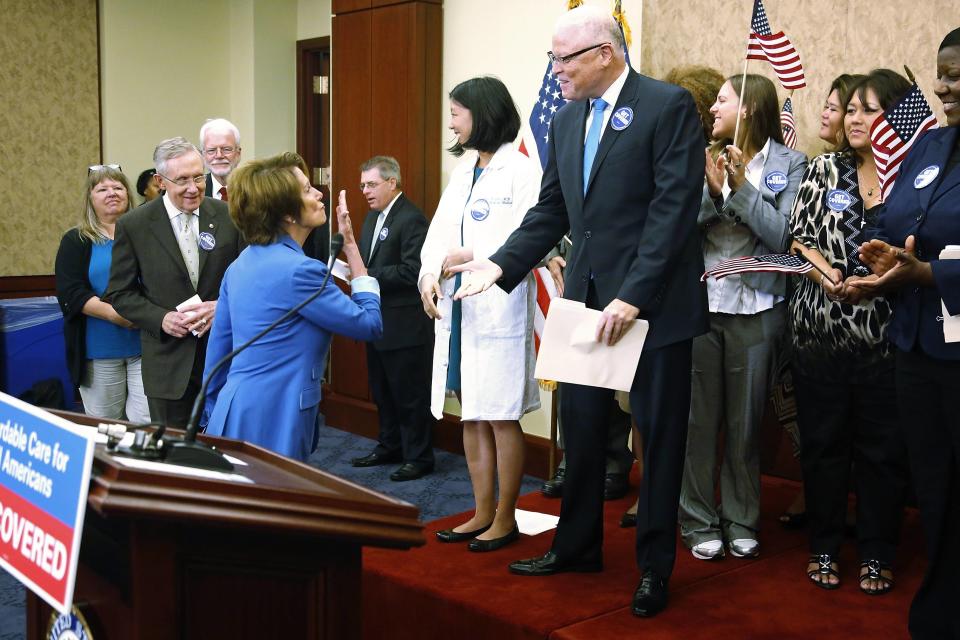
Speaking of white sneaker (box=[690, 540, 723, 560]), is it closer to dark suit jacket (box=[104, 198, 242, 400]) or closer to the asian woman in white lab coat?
the asian woman in white lab coat

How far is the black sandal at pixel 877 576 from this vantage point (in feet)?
9.17

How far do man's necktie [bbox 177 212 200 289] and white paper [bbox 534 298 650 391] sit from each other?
137 cm

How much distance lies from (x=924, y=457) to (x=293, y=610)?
1576 mm

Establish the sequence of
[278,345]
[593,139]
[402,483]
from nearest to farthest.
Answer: [278,345] < [593,139] < [402,483]

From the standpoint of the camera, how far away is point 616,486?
3871 millimetres

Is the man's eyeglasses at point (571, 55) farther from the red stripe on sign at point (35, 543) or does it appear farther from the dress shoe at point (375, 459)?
the dress shoe at point (375, 459)

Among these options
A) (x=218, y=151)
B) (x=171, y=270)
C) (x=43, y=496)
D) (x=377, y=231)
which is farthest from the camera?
(x=377, y=231)

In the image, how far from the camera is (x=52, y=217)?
711cm

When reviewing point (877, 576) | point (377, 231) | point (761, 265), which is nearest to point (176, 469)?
point (761, 265)

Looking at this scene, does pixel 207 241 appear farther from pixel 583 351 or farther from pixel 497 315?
pixel 583 351

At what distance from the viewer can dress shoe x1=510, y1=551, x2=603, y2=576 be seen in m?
2.90

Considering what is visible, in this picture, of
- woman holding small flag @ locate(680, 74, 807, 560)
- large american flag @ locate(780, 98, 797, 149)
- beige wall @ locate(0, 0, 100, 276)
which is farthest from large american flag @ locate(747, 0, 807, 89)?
beige wall @ locate(0, 0, 100, 276)

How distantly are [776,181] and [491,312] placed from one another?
0.95 meters

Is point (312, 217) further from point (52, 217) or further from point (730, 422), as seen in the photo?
point (52, 217)
